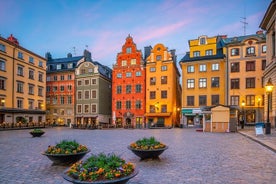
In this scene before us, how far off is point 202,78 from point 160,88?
880cm

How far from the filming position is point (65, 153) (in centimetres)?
798

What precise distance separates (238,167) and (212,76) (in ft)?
116

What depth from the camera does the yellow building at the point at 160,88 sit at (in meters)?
44.2

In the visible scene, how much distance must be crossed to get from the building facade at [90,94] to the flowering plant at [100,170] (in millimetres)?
44589

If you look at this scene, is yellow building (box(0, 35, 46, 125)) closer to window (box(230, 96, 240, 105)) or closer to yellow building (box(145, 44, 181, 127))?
yellow building (box(145, 44, 181, 127))

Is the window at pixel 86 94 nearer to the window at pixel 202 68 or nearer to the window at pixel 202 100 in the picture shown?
the window at pixel 202 100

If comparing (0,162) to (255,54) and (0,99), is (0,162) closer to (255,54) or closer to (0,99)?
(0,99)

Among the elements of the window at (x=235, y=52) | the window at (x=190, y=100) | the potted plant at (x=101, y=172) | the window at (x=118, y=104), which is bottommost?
the potted plant at (x=101, y=172)

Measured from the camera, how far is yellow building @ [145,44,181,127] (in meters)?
44.2

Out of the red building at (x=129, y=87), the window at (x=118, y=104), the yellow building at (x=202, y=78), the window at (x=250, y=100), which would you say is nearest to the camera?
the window at (x=250, y=100)

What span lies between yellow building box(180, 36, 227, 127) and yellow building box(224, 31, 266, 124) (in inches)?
62.0

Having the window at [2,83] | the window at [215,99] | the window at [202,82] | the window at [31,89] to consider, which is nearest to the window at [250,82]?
the window at [215,99]

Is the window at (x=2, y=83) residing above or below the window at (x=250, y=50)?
below

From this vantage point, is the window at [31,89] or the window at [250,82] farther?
the window at [31,89]
